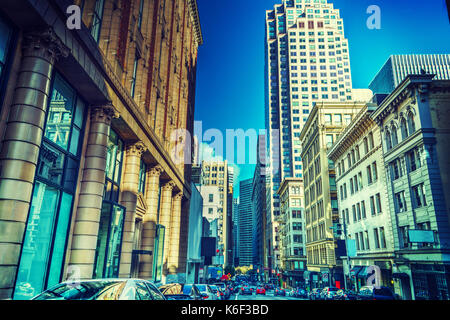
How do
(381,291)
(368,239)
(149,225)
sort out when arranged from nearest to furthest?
(381,291), (149,225), (368,239)

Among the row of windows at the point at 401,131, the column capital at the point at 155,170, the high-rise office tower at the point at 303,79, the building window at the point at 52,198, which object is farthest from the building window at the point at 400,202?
the high-rise office tower at the point at 303,79

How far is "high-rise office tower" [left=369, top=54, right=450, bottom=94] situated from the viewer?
28500mm

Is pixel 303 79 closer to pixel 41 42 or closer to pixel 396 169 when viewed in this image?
pixel 396 169

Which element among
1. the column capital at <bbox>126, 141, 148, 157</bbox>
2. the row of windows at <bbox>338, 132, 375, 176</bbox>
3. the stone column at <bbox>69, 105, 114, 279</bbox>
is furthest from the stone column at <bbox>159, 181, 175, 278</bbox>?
the row of windows at <bbox>338, 132, 375, 176</bbox>

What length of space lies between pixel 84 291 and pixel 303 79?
431 ft

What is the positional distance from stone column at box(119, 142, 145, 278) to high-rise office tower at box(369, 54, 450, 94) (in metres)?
22.3

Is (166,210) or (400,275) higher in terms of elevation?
(166,210)

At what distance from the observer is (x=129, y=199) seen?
2008 centimetres

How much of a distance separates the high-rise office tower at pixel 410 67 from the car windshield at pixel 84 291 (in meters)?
27.8

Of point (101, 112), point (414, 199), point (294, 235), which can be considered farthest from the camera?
point (294, 235)

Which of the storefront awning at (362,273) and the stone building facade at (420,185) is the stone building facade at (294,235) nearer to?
the storefront awning at (362,273)

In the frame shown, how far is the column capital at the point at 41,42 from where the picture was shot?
1055cm

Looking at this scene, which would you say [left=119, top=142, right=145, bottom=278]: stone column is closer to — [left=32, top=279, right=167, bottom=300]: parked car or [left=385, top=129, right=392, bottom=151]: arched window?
[left=32, top=279, right=167, bottom=300]: parked car

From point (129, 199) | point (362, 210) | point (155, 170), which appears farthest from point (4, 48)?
point (362, 210)
